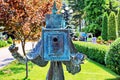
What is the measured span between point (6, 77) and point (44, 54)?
8.88m

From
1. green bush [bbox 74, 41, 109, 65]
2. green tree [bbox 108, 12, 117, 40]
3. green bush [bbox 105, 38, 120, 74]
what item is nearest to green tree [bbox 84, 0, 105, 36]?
green tree [bbox 108, 12, 117, 40]

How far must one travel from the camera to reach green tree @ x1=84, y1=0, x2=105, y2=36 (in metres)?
42.5

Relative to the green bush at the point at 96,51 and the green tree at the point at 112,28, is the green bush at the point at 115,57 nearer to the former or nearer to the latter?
the green bush at the point at 96,51

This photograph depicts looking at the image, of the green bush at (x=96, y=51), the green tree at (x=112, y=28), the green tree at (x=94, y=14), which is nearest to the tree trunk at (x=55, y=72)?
the green bush at (x=96, y=51)

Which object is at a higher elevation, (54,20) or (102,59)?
(54,20)

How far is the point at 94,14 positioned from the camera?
43.5m

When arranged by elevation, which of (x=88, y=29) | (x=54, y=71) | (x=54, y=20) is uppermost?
(x=54, y=20)

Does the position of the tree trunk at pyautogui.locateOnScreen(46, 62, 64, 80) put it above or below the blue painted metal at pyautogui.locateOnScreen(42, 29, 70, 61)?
below

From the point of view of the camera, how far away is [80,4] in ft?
184

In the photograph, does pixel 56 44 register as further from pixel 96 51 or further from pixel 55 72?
pixel 96 51

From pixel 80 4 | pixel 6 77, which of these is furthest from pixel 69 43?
pixel 80 4

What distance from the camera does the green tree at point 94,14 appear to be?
42.5m

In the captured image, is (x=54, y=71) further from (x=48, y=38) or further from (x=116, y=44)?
(x=116, y=44)

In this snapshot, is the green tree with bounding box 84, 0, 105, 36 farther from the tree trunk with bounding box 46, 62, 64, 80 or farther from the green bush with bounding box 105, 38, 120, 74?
the tree trunk with bounding box 46, 62, 64, 80
